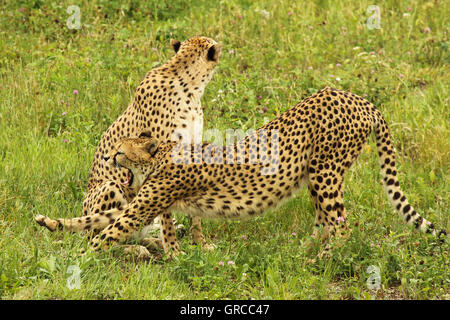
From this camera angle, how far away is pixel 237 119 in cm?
685

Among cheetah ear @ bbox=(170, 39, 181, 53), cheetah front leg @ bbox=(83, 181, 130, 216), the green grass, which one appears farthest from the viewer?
cheetah ear @ bbox=(170, 39, 181, 53)

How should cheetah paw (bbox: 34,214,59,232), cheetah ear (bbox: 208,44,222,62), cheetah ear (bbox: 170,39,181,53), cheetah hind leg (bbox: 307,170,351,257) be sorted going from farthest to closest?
cheetah ear (bbox: 170,39,181,53), cheetah ear (bbox: 208,44,222,62), cheetah hind leg (bbox: 307,170,351,257), cheetah paw (bbox: 34,214,59,232)

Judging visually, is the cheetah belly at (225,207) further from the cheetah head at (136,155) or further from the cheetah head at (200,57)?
the cheetah head at (200,57)

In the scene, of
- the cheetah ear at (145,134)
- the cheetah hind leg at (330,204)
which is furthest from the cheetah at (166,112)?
the cheetah hind leg at (330,204)

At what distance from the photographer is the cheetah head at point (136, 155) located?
5.11m

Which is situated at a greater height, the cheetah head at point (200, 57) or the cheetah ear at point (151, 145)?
the cheetah head at point (200, 57)

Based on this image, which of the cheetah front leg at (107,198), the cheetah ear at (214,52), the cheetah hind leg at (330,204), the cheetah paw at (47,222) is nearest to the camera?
the cheetah paw at (47,222)

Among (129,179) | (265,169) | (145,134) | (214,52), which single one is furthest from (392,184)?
(129,179)

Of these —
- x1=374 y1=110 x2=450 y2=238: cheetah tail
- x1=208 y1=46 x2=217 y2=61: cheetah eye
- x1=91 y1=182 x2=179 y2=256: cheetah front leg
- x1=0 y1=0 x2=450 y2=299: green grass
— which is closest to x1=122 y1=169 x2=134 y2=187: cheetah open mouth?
x1=91 y1=182 x2=179 y2=256: cheetah front leg

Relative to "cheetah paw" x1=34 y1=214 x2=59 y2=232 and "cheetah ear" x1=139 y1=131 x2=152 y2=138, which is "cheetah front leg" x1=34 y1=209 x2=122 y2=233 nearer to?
"cheetah paw" x1=34 y1=214 x2=59 y2=232

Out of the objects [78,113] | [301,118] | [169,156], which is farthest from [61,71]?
[301,118]

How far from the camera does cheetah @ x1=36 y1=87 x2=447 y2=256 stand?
514cm

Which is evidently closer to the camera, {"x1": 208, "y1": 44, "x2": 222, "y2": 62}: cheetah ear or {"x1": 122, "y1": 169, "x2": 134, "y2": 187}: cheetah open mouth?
{"x1": 122, "y1": 169, "x2": 134, "y2": 187}: cheetah open mouth

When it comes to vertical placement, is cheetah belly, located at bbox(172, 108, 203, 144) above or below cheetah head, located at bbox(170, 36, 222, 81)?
below
